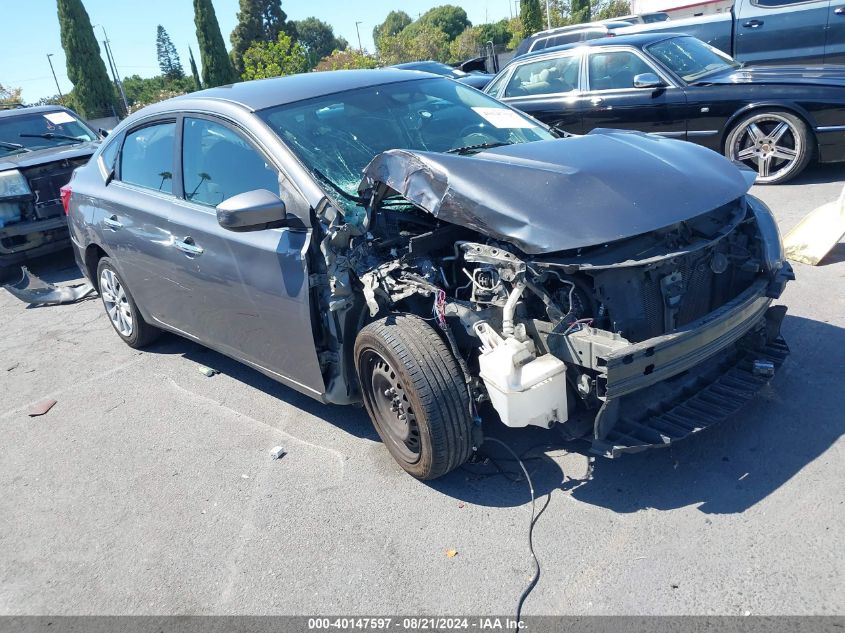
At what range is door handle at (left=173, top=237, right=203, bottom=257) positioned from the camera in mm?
4004

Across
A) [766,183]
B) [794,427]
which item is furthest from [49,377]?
[766,183]

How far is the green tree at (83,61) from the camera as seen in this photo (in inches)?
1500

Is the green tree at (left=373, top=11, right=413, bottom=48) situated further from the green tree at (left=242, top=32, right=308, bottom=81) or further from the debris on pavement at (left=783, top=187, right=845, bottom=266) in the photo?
the debris on pavement at (left=783, top=187, right=845, bottom=266)

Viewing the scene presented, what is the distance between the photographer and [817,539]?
8.71ft

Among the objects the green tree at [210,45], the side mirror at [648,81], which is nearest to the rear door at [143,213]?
the side mirror at [648,81]

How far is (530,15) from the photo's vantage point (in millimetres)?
45656

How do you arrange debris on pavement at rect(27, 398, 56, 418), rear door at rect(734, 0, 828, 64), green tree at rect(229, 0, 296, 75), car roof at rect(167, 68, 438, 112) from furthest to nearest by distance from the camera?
green tree at rect(229, 0, 296, 75)
rear door at rect(734, 0, 828, 64)
debris on pavement at rect(27, 398, 56, 418)
car roof at rect(167, 68, 438, 112)

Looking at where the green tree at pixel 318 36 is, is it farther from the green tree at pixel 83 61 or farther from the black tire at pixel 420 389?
the black tire at pixel 420 389

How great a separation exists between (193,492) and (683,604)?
2445 millimetres

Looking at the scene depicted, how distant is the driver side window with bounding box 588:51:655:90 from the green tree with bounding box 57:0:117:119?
36.6 m

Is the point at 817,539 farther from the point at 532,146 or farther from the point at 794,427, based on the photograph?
the point at 532,146

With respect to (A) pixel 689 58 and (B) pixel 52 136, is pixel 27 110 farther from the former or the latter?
(A) pixel 689 58

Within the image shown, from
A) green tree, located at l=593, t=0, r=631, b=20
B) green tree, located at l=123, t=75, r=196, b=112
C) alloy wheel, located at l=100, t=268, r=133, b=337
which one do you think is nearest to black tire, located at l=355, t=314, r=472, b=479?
alloy wheel, located at l=100, t=268, r=133, b=337

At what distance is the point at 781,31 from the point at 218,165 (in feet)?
27.8
